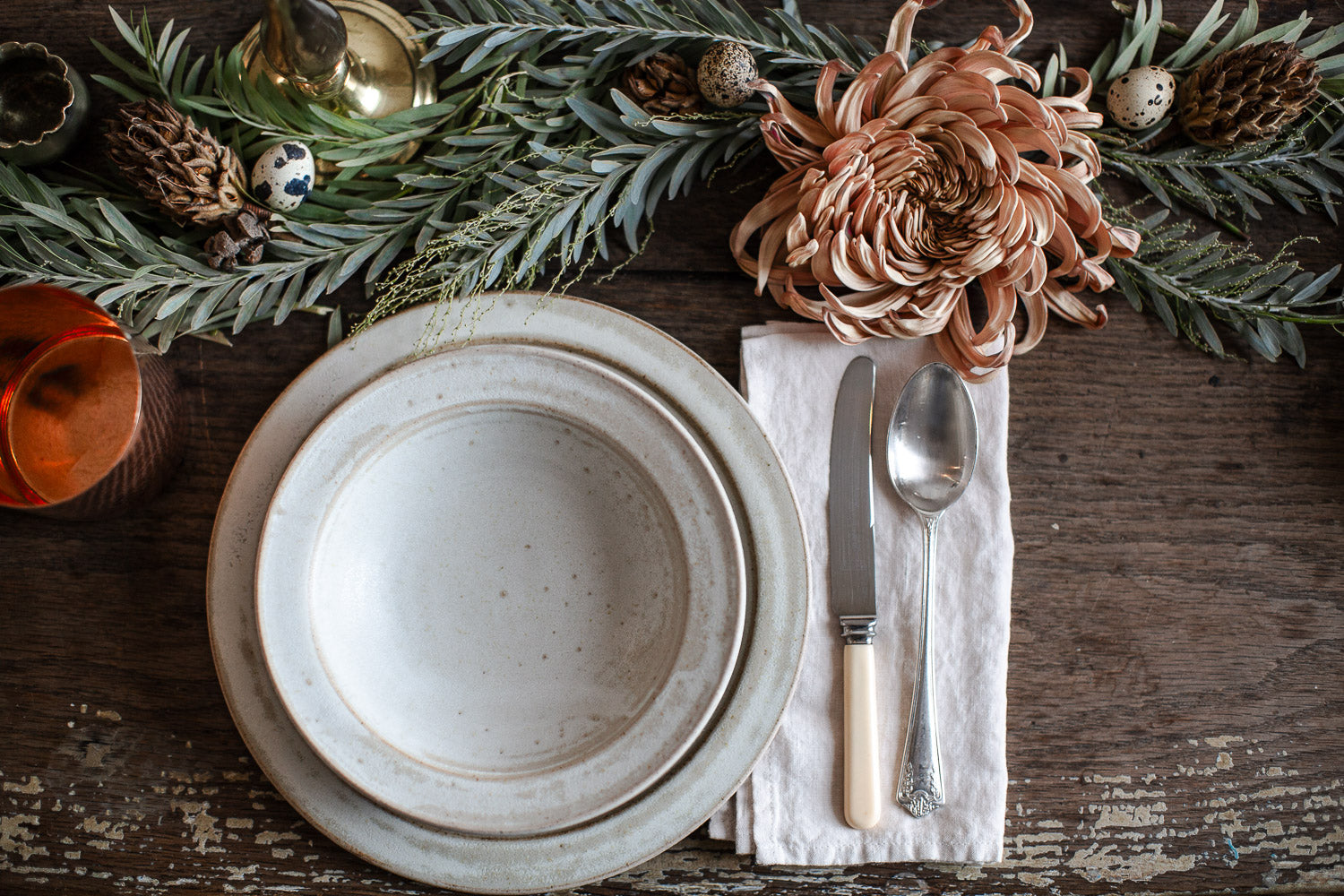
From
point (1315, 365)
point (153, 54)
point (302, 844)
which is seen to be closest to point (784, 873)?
point (302, 844)

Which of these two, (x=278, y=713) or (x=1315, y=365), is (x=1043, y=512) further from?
(x=278, y=713)

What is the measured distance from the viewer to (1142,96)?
67cm

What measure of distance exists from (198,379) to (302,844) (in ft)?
1.30

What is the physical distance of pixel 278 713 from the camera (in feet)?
2.05

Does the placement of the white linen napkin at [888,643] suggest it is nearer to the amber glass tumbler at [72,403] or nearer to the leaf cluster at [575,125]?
the leaf cluster at [575,125]

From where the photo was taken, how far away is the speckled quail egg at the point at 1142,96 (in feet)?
2.21

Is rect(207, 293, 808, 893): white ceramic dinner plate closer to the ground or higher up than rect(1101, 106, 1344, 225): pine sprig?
closer to the ground

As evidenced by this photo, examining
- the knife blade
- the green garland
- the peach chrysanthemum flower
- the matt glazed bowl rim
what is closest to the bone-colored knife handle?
the knife blade

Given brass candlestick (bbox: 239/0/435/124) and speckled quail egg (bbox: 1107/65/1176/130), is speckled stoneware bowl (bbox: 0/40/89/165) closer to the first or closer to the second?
brass candlestick (bbox: 239/0/435/124)

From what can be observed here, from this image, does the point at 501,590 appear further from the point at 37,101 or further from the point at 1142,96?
the point at 1142,96

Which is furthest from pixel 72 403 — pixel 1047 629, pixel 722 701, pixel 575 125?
pixel 1047 629

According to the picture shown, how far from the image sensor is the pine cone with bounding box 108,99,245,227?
625 mm

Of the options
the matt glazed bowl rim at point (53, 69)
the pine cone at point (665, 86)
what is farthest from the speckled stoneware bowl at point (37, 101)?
the pine cone at point (665, 86)

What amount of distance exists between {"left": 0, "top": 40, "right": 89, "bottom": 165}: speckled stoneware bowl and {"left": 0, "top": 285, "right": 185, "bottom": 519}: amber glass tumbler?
134mm
